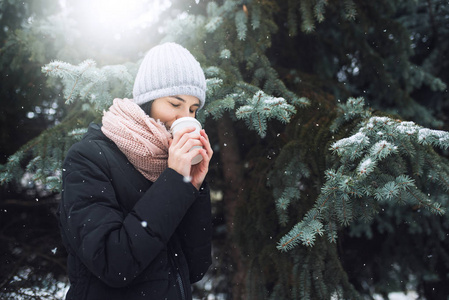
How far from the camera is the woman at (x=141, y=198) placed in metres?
1.34

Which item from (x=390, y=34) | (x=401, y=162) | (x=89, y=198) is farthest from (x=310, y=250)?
(x=390, y=34)

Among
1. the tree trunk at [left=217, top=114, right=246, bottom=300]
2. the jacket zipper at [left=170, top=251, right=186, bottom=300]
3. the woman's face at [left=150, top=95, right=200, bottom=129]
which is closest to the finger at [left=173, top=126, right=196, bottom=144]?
the woman's face at [left=150, top=95, right=200, bottom=129]

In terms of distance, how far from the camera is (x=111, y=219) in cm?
137

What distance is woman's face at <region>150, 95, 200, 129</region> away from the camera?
1787 millimetres

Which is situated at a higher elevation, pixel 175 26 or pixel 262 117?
pixel 175 26

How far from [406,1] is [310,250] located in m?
3.10

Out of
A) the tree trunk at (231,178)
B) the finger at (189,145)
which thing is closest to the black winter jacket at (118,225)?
the finger at (189,145)

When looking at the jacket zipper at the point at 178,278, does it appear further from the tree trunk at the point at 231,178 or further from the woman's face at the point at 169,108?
the tree trunk at the point at 231,178

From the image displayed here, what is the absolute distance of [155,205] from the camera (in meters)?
1.39

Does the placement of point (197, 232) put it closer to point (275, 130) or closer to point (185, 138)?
point (185, 138)

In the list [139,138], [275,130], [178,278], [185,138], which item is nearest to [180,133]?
[185,138]

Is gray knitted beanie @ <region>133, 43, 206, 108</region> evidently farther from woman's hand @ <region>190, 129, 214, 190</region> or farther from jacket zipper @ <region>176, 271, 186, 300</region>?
jacket zipper @ <region>176, 271, 186, 300</region>

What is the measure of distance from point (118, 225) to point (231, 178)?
196 cm

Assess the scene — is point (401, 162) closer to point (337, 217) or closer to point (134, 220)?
point (337, 217)
